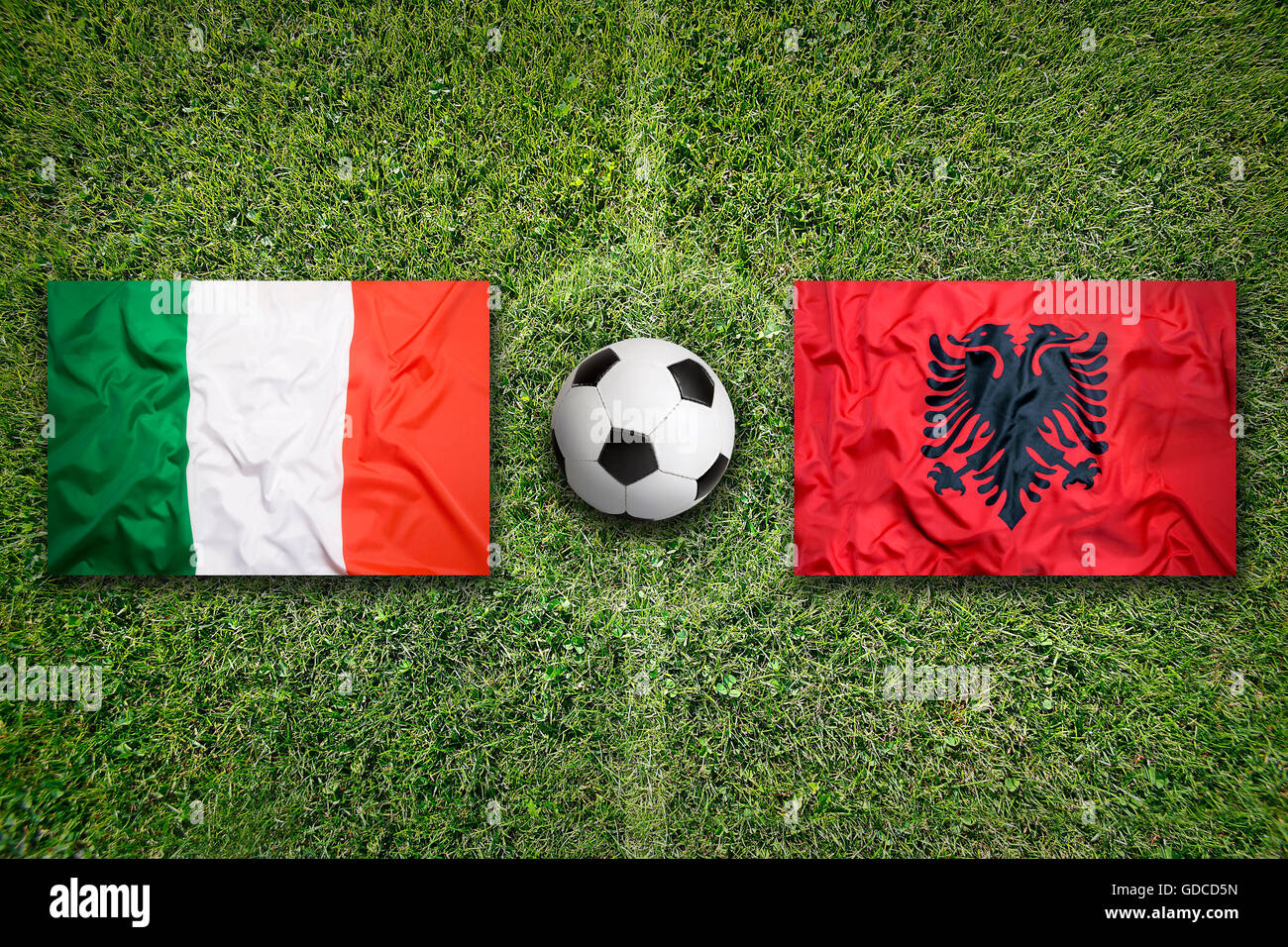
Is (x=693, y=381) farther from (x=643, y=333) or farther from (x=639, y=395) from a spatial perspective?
(x=643, y=333)

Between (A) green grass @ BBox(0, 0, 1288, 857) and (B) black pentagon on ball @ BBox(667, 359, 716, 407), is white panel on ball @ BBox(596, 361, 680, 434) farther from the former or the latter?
(A) green grass @ BBox(0, 0, 1288, 857)

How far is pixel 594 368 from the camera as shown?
1546 millimetres

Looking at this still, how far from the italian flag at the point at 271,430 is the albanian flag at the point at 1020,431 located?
1200 millimetres

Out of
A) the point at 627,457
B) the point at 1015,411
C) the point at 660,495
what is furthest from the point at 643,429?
the point at 1015,411

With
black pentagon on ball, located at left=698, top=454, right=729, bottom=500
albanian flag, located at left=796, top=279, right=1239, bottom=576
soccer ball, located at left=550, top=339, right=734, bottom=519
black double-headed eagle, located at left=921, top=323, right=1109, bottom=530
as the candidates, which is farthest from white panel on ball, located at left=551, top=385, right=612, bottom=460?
black double-headed eagle, located at left=921, top=323, right=1109, bottom=530

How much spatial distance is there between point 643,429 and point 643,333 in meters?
0.47

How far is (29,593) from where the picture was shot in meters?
1.75

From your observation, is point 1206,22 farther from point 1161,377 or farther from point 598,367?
point 598,367

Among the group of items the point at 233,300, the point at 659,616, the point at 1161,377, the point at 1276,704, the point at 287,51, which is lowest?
the point at 1276,704

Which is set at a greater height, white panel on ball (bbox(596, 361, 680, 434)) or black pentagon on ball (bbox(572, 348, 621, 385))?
black pentagon on ball (bbox(572, 348, 621, 385))

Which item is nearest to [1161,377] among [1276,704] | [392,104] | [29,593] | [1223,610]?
[1223,610]

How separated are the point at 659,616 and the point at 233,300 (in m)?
1.81

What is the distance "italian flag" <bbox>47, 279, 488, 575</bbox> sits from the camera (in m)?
1.70

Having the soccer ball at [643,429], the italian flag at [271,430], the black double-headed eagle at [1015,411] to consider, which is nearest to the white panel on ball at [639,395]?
the soccer ball at [643,429]
